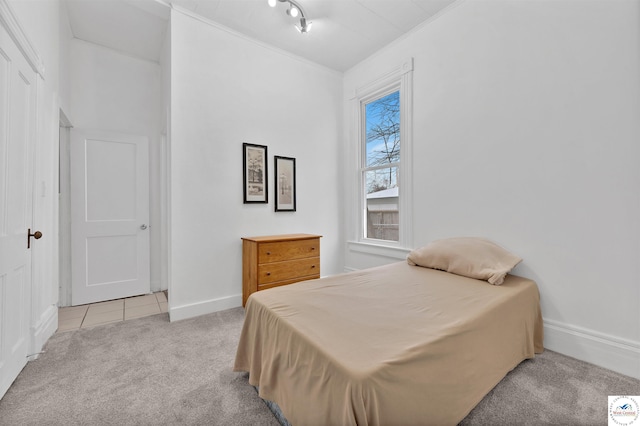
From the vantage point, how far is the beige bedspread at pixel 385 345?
99 cm

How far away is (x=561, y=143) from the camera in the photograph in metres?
2.09

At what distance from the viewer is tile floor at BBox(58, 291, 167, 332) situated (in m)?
2.72

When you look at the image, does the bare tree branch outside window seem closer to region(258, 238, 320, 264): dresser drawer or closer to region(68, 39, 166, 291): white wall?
region(258, 238, 320, 264): dresser drawer

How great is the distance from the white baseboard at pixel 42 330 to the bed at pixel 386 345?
1.57 meters

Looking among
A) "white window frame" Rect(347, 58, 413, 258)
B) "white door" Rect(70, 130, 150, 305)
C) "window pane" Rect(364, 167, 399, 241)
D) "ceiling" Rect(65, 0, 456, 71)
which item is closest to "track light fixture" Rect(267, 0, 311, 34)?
"ceiling" Rect(65, 0, 456, 71)

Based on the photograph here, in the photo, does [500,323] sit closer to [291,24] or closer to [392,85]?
[392,85]

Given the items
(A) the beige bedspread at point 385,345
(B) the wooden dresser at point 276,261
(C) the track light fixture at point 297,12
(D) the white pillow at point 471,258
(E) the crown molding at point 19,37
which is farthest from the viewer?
(B) the wooden dresser at point 276,261

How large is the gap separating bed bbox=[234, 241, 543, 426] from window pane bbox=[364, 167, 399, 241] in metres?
1.53

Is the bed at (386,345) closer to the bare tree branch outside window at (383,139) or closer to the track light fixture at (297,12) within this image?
the bare tree branch outside window at (383,139)

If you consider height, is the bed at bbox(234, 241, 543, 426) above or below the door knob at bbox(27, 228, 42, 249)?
below

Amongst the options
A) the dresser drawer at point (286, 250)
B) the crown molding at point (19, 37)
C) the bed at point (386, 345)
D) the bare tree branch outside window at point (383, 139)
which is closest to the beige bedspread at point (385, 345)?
the bed at point (386, 345)

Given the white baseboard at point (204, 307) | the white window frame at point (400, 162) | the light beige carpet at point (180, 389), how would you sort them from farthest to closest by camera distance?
the white window frame at point (400, 162)
the white baseboard at point (204, 307)
the light beige carpet at point (180, 389)

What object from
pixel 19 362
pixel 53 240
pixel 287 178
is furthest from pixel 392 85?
pixel 19 362

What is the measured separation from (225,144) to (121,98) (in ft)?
5.53
